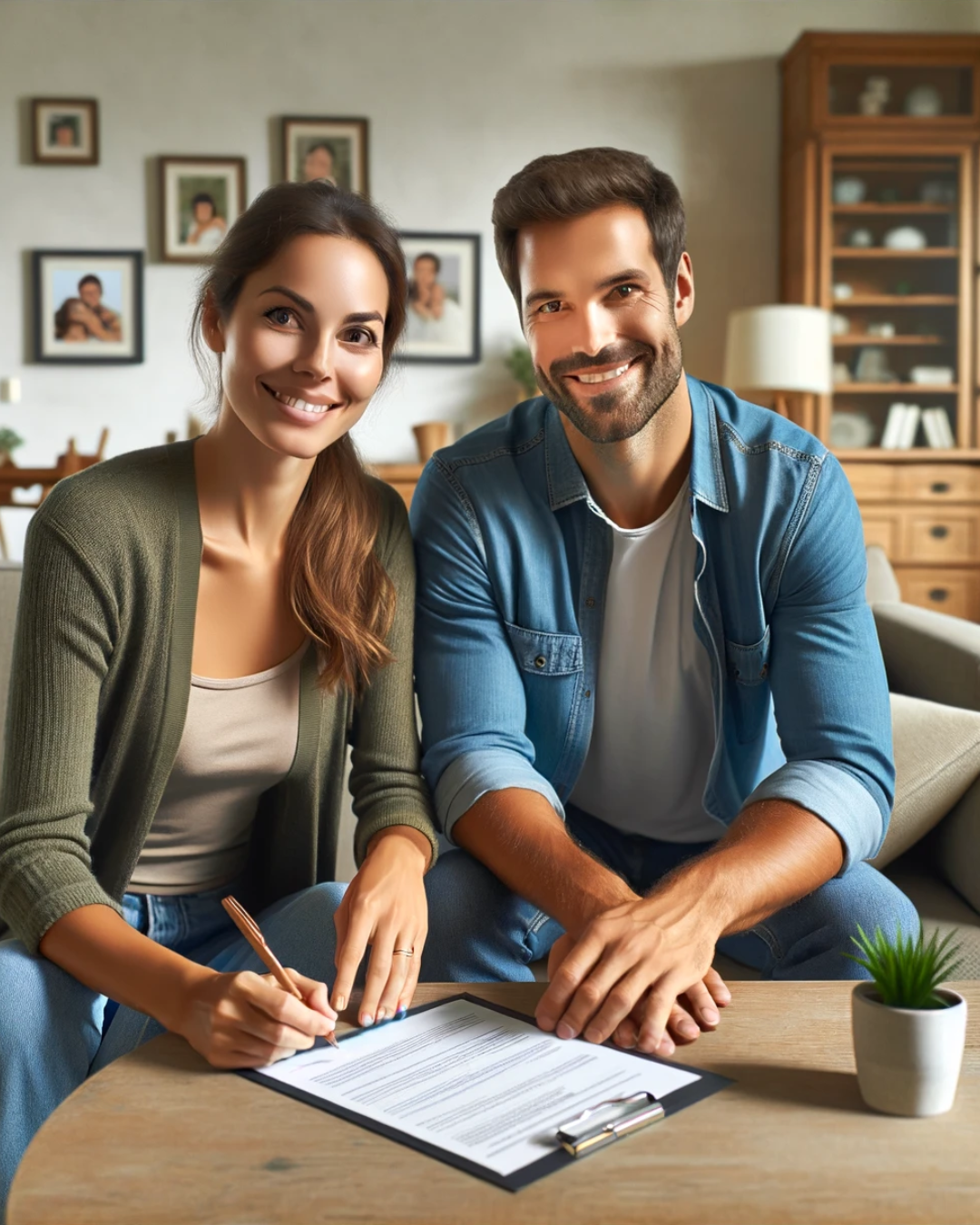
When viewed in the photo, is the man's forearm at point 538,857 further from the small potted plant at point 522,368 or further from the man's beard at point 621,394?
the small potted plant at point 522,368

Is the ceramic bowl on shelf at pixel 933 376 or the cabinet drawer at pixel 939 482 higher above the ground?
the ceramic bowl on shelf at pixel 933 376

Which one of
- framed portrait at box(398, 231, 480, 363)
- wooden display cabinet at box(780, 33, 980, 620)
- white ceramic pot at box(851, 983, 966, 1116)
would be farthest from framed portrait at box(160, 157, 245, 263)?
white ceramic pot at box(851, 983, 966, 1116)

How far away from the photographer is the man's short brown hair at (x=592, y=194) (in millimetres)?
1431

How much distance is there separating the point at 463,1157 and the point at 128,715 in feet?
2.12

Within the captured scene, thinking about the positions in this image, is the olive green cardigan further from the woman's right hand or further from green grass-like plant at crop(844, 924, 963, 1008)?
green grass-like plant at crop(844, 924, 963, 1008)

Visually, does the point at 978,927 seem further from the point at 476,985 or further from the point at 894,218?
the point at 894,218

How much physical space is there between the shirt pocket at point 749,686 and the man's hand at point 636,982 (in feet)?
1.44

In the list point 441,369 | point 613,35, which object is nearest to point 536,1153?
point 441,369

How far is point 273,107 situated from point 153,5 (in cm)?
65

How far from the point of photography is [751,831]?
1.26 metres

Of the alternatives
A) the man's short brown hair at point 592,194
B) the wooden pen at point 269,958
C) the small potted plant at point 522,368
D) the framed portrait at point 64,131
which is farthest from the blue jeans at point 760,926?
the framed portrait at point 64,131

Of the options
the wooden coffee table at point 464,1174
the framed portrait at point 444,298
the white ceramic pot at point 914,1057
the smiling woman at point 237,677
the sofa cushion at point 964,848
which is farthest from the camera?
the framed portrait at point 444,298

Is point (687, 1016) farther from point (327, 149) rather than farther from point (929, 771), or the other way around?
point (327, 149)

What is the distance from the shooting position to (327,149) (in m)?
5.38
